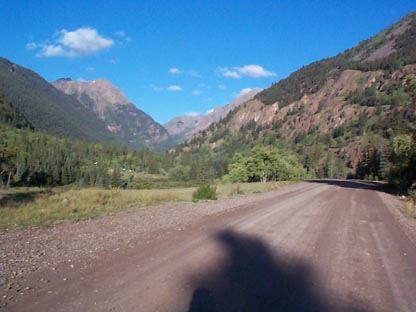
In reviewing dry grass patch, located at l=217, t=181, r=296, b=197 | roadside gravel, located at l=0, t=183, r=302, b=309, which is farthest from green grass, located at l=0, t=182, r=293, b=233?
dry grass patch, located at l=217, t=181, r=296, b=197

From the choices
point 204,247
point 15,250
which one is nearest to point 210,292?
point 204,247

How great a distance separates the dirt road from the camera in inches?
198

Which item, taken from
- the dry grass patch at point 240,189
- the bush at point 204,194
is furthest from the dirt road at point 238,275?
the dry grass patch at point 240,189

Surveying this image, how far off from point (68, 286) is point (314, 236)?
22.9 feet

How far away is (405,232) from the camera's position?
11.2 metres

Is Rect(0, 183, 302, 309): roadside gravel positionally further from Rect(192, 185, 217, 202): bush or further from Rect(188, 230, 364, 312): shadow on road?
Rect(192, 185, 217, 202): bush

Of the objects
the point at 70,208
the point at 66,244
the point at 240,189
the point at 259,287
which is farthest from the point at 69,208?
the point at 240,189

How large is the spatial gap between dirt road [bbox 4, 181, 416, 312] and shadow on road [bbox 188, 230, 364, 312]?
0.02 m

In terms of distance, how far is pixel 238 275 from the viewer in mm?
6285

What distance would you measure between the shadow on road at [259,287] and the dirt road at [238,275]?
0.05 feet

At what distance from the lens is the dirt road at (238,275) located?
502cm

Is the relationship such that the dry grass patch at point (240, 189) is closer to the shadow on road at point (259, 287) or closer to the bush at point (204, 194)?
the bush at point (204, 194)

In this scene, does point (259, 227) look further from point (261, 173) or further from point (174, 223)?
point (261, 173)

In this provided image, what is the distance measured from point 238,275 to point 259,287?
0.66 m
